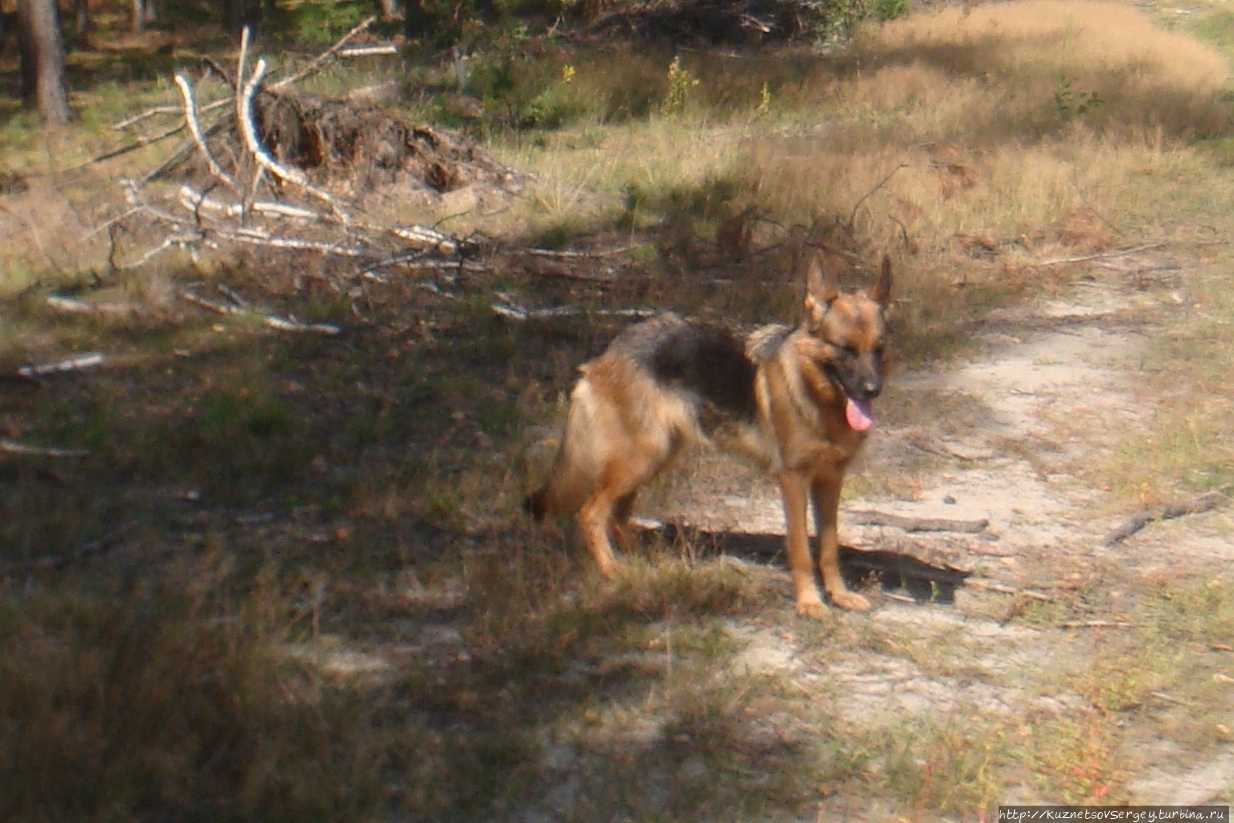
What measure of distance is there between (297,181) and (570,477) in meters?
5.77

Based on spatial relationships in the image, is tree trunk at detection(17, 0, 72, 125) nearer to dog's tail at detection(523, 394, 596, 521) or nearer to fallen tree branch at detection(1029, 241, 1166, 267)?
fallen tree branch at detection(1029, 241, 1166, 267)

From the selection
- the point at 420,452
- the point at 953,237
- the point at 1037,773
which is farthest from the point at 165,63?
the point at 1037,773

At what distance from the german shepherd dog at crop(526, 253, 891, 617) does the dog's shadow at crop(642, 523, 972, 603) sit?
0.34 m

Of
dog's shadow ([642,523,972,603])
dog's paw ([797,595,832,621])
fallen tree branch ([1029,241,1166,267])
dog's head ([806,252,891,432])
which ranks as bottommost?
fallen tree branch ([1029,241,1166,267])

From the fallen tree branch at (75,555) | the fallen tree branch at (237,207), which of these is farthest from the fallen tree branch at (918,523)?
the fallen tree branch at (237,207)

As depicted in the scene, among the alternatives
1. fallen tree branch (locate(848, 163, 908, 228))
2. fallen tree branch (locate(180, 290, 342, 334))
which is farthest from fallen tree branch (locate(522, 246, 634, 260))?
fallen tree branch (locate(848, 163, 908, 228))

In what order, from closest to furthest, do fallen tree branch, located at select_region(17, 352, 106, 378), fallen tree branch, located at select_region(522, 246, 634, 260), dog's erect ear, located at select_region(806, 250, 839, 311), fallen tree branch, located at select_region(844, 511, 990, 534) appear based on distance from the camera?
dog's erect ear, located at select_region(806, 250, 839, 311)
fallen tree branch, located at select_region(844, 511, 990, 534)
fallen tree branch, located at select_region(17, 352, 106, 378)
fallen tree branch, located at select_region(522, 246, 634, 260)

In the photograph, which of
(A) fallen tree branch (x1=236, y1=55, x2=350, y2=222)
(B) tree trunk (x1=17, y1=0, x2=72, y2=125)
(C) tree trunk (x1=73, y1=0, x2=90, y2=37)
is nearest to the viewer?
(A) fallen tree branch (x1=236, y1=55, x2=350, y2=222)

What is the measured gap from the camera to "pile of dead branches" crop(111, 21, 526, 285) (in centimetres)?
968

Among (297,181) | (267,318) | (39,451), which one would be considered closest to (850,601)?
(39,451)

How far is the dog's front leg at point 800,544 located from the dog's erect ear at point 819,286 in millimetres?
762

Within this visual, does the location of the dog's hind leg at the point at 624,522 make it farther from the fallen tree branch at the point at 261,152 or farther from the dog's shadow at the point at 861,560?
→ the fallen tree branch at the point at 261,152

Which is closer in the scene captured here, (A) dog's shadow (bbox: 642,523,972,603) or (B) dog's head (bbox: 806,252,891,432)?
(B) dog's head (bbox: 806,252,891,432)

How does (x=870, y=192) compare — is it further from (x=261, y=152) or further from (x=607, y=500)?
(x=607, y=500)
